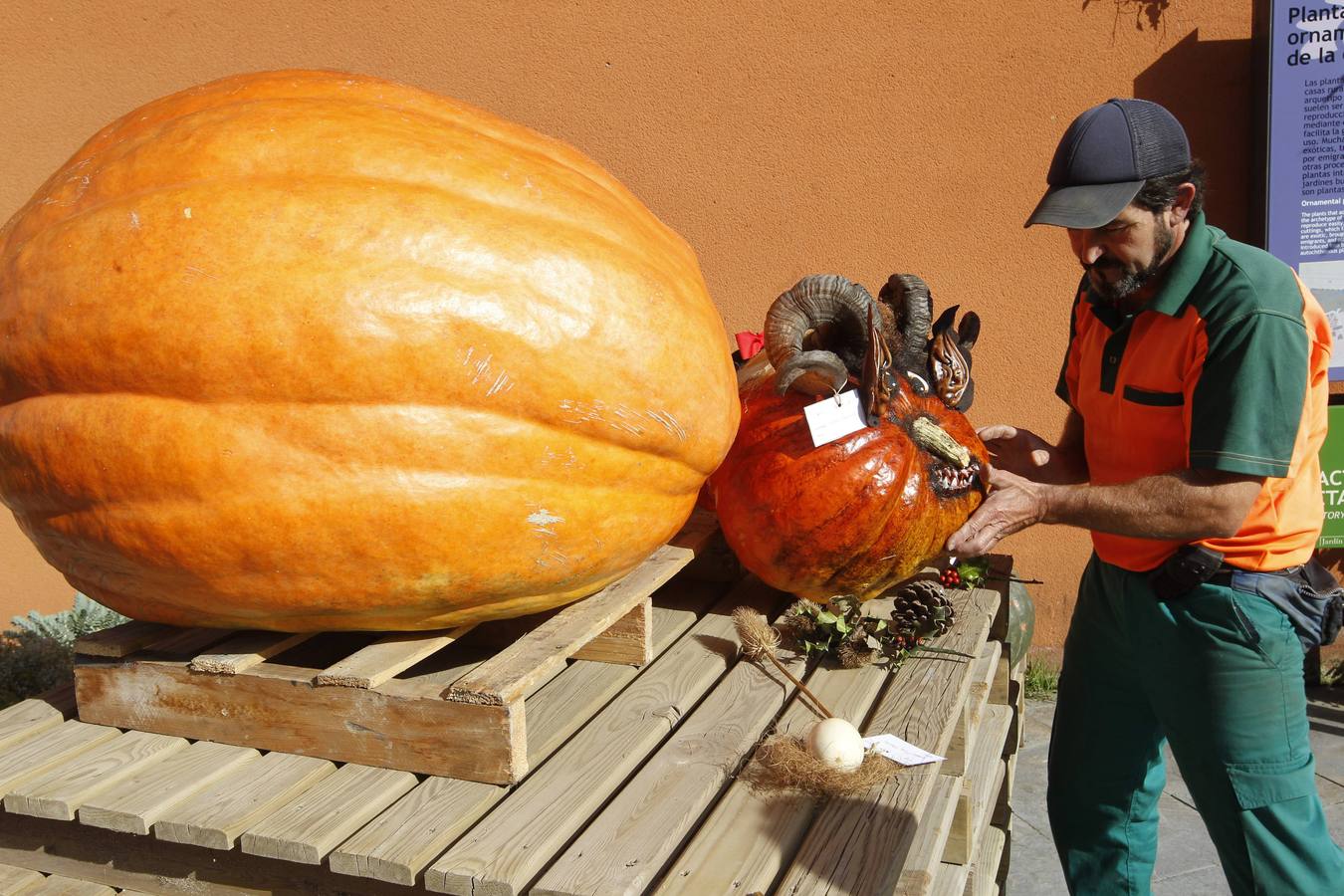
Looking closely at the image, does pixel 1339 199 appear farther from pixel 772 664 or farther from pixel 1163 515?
pixel 772 664

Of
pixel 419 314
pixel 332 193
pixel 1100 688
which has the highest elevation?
pixel 332 193

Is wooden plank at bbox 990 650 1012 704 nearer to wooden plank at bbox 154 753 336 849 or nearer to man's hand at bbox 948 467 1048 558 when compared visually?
man's hand at bbox 948 467 1048 558

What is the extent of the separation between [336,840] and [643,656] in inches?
36.5

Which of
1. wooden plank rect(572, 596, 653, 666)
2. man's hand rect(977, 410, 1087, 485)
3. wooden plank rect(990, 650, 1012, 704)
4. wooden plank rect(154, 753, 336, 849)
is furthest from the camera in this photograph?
wooden plank rect(990, 650, 1012, 704)

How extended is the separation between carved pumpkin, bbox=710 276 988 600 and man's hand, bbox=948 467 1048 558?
1.9 inches

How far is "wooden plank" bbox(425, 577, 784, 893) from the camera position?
5.46ft

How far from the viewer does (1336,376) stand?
15.5 ft

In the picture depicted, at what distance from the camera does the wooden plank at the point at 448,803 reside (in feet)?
5.59

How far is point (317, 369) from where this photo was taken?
1.84 m

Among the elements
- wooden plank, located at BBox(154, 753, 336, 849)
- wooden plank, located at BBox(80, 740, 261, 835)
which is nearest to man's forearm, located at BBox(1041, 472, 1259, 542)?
wooden plank, located at BBox(154, 753, 336, 849)

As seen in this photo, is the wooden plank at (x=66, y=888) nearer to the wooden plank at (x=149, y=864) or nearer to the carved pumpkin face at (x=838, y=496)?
the wooden plank at (x=149, y=864)

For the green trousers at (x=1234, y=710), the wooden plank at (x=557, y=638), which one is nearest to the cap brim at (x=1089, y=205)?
the green trousers at (x=1234, y=710)

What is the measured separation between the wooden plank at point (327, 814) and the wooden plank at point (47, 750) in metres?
0.54

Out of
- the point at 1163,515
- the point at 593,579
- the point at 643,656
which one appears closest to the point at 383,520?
the point at 593,579
